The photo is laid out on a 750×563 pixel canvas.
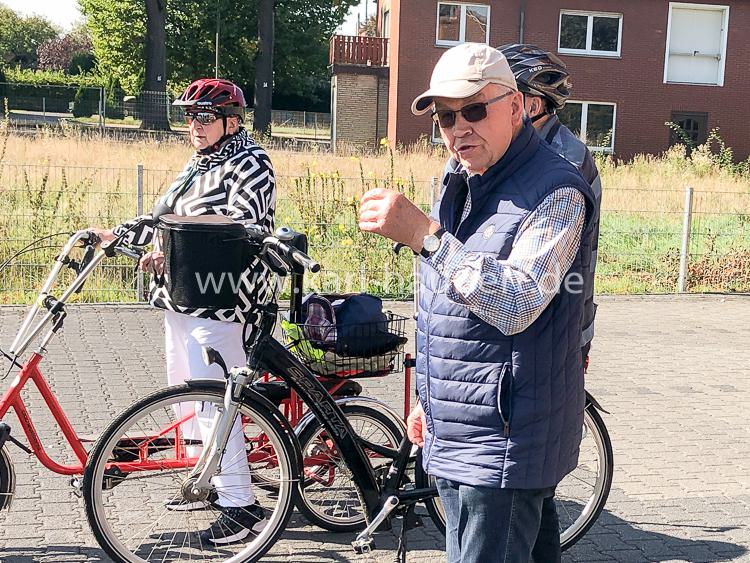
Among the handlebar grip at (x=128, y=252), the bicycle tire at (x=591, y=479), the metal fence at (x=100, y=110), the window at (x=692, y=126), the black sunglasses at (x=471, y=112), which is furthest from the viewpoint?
the window at (x=692, y=126)

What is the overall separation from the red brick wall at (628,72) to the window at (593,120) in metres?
0.24

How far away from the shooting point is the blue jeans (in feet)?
A: 8.89

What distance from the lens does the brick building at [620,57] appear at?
3259cm

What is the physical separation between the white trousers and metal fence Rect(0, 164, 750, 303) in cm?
477

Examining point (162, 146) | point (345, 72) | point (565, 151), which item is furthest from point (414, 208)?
point (345, 72)

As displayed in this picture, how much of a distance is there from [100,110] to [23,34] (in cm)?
6298

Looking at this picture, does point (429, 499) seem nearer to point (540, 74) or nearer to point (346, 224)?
point (540, 74)

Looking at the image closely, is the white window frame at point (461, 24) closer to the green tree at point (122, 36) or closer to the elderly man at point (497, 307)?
the green tree at point (122, 36)

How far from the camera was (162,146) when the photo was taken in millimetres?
22281

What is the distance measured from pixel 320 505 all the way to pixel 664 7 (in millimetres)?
31950

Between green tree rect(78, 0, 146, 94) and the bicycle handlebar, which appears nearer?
the bicycle handlebar

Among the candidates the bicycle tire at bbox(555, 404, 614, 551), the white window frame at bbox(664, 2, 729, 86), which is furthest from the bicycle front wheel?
the white window frame at bbox(664, 2, 729, 86)

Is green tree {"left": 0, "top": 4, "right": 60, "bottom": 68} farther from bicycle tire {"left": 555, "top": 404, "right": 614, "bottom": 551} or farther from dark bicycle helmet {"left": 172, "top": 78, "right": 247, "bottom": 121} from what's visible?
bicycle tire {"left": 555, "top": 404, "right": 614, "bottom": 551}

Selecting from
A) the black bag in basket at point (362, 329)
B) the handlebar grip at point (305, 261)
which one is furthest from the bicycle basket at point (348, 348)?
the handlebar grip at point (305, 261)
